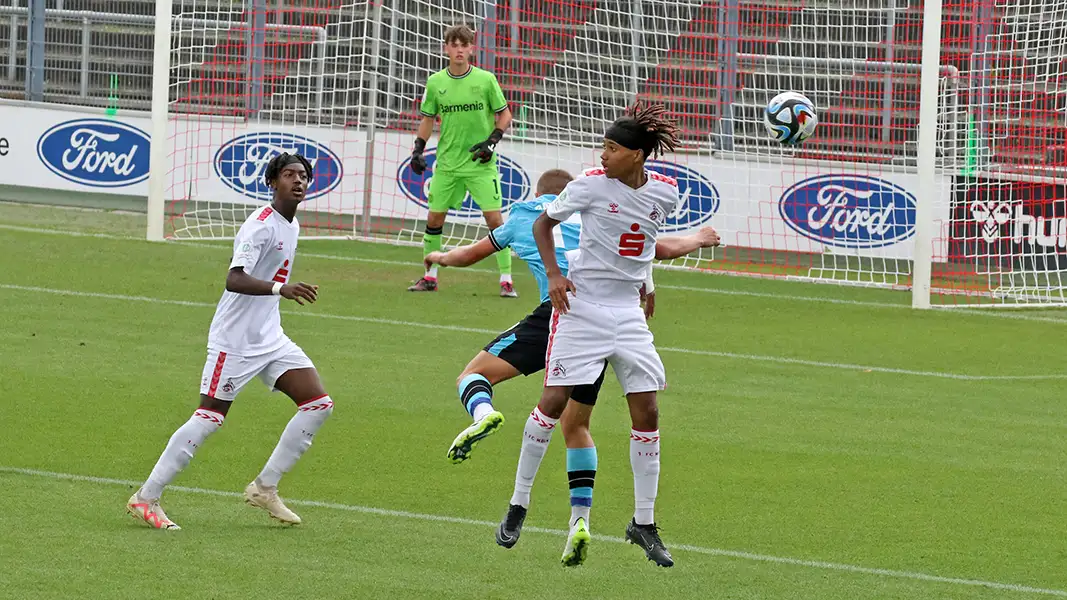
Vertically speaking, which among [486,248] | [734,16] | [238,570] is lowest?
[238,570]

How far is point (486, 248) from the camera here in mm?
7785

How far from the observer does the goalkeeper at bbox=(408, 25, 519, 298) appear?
1514cm

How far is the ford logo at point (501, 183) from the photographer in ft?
62.1

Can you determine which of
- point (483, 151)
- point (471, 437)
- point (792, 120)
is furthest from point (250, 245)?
point (483, 151)

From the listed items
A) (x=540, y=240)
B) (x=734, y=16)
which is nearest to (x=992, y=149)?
(x=734, y=16)

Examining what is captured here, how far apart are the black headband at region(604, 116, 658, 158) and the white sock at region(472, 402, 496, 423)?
1.56 m

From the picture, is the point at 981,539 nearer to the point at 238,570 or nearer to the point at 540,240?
the point at 540,240

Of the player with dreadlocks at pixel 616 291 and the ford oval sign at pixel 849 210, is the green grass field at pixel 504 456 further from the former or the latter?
the ford oval sign at pixel 849 210

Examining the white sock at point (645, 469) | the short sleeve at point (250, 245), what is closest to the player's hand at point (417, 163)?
the short sleeve at point (250, 245)

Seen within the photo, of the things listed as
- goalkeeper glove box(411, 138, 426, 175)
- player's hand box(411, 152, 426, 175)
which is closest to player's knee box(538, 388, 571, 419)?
goalkeeper glove box(411, 138, 426, 175)

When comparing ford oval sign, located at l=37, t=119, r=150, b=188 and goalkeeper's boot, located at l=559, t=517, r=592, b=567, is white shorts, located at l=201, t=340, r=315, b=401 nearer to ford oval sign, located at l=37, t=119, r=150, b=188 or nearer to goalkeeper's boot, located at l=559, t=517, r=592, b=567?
goalkeeper's boot, located at l=559, t=517, r=592, b=567

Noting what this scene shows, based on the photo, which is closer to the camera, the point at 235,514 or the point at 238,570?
the point at 238,570

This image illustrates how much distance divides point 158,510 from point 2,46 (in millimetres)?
14814

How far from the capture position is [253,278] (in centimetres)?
731
